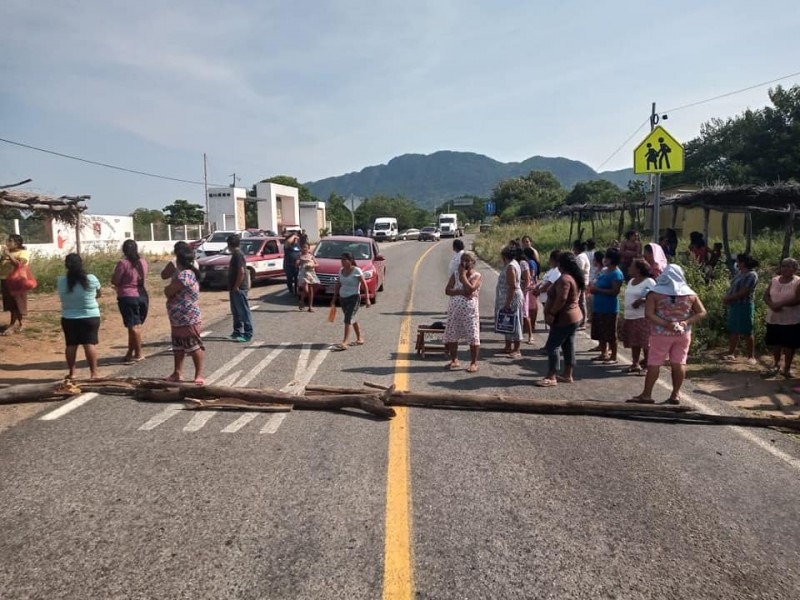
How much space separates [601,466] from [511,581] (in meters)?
1.85

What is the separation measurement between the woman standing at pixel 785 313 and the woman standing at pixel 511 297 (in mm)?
3188

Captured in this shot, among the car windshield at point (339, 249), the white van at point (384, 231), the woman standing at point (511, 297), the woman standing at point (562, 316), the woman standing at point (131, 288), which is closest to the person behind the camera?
the woman standing at point (562, 316)

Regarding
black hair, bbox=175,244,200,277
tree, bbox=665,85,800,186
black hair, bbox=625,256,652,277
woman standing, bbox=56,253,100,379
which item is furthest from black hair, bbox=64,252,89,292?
tree, bbox=665,85,800,186

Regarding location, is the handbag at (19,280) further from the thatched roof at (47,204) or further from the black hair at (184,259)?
the black hair at (184,259)

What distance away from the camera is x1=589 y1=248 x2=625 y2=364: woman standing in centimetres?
830

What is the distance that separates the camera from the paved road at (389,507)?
10.3 ft

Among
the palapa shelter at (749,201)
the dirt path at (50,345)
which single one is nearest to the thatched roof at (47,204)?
the dirt path at (50,345)

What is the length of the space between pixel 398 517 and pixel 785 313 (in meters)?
6.26

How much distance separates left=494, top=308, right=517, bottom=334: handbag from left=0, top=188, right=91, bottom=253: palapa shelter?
8407mm

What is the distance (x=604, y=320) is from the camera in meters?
8.51

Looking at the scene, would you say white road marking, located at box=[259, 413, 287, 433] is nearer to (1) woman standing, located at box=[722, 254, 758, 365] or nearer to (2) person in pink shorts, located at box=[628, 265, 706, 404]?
(2) person in pink shorts, located at box=[628, 265, 706, 404]

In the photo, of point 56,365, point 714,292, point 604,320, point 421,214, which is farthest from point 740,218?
point 421,214

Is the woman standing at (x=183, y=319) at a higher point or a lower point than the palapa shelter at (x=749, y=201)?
lower

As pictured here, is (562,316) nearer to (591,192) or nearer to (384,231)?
(384,231)
